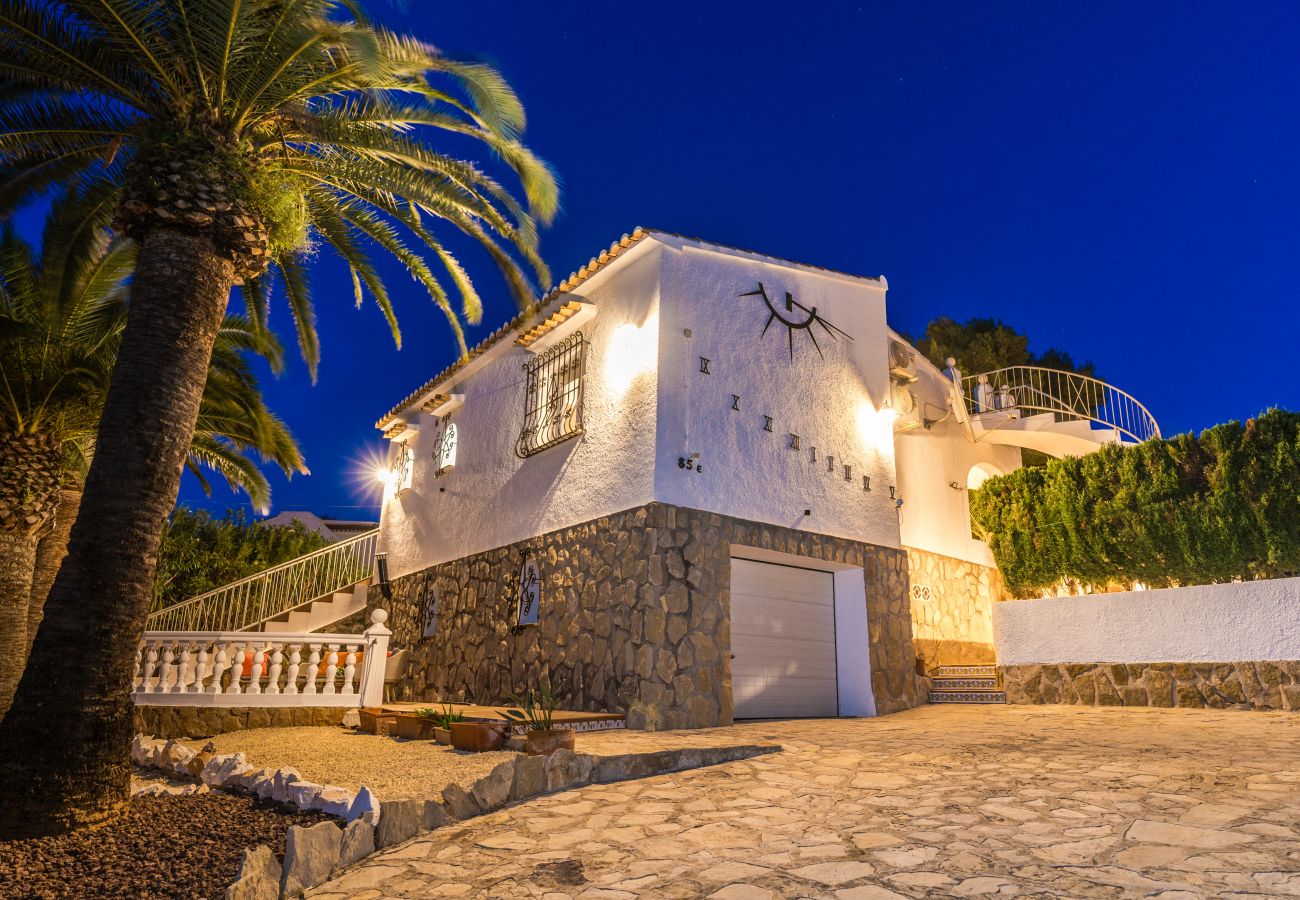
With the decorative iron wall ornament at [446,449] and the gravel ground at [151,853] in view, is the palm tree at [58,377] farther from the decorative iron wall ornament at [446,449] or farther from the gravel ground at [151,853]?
the gravel ground at [151,853]

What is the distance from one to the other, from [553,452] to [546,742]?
550cm

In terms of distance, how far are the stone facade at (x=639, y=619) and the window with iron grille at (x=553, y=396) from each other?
4.57 feet

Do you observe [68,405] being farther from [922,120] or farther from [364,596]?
[922,120]

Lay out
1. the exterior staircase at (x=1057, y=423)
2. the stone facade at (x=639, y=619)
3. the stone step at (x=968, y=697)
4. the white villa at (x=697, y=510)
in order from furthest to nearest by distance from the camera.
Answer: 1. the exterior staircase at (x=1057, y=423)
2. the stone step at (x=968, y=697)
3. the white villa at (x=697, y=510)
4. the stone facade at (x=639, y=619)

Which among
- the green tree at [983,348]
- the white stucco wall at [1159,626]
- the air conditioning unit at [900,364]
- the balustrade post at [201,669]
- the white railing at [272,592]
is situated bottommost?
the balustrade post at [201,669]

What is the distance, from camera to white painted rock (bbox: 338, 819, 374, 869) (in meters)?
4.35

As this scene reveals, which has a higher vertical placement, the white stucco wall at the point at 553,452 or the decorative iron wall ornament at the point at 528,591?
the white stucco wall at the point at 553,452

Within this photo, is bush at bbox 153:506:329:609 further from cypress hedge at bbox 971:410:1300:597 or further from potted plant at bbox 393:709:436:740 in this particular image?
cypress hedge at bbox 971:410:1300:597

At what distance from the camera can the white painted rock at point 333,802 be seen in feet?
15.9

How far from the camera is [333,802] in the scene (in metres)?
4.91

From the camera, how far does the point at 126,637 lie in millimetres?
5332

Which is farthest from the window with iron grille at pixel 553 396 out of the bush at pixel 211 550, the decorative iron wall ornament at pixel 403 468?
the bush at pixel 211 550

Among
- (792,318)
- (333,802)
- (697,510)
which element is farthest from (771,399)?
(333,802)

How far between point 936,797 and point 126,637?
17.4 ft
